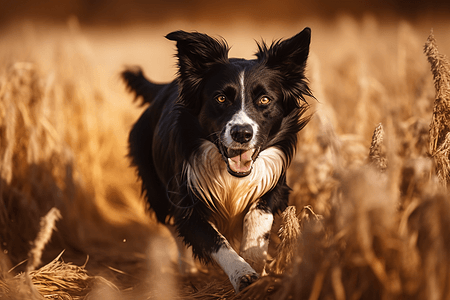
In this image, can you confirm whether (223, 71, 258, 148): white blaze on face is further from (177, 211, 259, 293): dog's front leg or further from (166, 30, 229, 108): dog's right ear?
(177, 211, 259, 293): dog's front leg

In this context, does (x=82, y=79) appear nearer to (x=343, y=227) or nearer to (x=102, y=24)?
(x=102, y=24)

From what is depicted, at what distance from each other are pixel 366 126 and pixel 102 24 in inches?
234

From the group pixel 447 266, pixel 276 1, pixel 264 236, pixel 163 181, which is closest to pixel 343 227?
pixel 447 266

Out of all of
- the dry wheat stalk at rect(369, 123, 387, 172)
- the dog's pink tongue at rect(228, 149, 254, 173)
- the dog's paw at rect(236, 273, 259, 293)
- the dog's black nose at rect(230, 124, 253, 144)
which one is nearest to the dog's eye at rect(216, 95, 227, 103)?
the dog's black nose at rect(230, 124, 253, 144)

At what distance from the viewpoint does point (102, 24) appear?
8.32 metres

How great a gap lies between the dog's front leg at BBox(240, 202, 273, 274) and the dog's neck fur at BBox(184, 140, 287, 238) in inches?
5.7

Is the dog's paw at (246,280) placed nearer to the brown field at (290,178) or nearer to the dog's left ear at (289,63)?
the brown field at (290,178)

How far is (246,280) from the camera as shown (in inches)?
92.2

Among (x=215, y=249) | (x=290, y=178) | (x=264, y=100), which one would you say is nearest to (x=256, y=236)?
(x=215, y=249)

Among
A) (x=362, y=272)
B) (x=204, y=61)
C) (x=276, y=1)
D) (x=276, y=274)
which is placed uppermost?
(x=276, y=1)

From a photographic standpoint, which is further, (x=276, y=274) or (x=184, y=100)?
(x=184, y=100)

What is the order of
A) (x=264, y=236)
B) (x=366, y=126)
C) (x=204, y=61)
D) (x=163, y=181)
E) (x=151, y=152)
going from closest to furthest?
1. (x=264, y=236)
2. (x=204, y=61)
3. (x=163, y=181)
4. (x=151, y=152)
5. (x=366, y=126)

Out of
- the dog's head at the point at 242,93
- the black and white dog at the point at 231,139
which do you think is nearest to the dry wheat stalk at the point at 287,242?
the black and white dog at the point at 231,139

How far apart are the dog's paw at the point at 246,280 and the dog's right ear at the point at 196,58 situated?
55.1 inches
